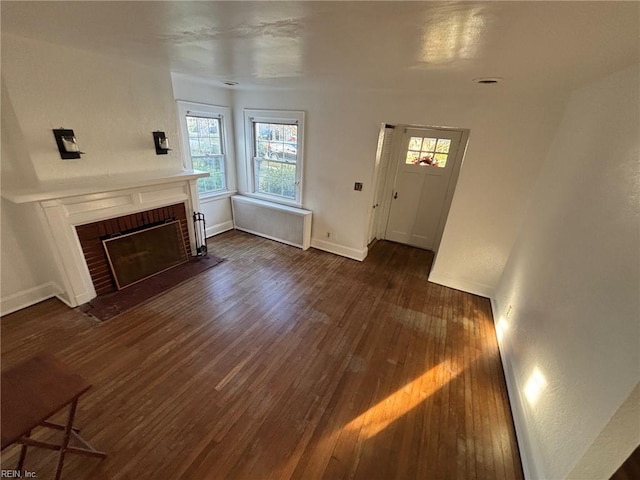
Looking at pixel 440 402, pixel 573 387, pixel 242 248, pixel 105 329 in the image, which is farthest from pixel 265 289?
pixel 573 387

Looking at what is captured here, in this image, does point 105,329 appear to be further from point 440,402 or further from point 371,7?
point 371,7

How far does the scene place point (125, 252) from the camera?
9.90ft

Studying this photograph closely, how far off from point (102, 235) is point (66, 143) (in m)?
0.93

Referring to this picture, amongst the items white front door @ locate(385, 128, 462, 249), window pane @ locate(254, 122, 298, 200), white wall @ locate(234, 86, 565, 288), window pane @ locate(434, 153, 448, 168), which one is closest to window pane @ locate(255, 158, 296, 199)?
window pane @ locate(254, 122, 298, 200)

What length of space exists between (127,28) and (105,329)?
97.2 inches

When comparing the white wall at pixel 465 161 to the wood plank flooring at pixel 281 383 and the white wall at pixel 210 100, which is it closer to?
the white wall at pixel 210 100

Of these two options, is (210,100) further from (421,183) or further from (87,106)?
(421,183)

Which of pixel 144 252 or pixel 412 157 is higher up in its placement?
pixel 412 157

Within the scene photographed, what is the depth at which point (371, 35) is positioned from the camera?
1.34 meters

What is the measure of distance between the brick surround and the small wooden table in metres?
1.60

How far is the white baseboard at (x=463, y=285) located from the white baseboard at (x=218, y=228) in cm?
357

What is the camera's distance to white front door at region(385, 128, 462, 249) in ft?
13.2

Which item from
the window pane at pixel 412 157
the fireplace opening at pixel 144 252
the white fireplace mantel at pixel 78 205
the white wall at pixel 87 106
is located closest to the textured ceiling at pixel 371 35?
the white wall at pixel 87 106

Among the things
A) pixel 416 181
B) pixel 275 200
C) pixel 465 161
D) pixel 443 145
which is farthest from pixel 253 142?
pixel 465 161
